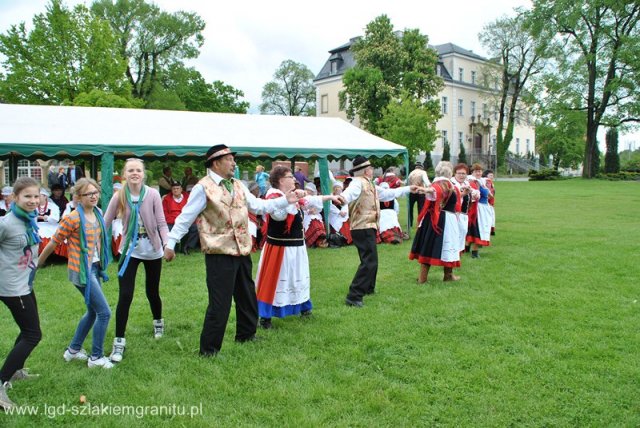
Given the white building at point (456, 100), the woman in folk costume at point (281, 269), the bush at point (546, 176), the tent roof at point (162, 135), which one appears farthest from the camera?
the white building at point (456, 100)

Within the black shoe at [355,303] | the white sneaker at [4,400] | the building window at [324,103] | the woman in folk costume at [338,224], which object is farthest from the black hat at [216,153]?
the building window at [324,103]

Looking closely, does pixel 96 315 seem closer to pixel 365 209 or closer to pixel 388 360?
pixel 388 360

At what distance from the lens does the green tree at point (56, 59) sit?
26.1 metres

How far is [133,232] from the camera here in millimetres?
4426

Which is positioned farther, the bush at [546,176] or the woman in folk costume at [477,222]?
the bush at [546,176]

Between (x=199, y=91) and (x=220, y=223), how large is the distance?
43.3m

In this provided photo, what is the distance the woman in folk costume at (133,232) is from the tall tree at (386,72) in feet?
112

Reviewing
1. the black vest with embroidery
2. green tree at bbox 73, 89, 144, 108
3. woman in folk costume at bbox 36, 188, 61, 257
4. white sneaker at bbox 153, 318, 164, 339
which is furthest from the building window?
white sneaker at bbox 153, 318, 164, 339

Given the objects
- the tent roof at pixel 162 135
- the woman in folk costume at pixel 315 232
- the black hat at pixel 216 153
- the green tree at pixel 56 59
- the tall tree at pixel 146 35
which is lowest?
the woman in folk costume at pixel 315 232

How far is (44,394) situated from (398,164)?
31.6m

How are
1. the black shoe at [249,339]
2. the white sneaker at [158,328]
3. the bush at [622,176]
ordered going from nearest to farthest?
the black shoe at [249,339] → the white sneaker at [158,328] → the bush at [622,176]

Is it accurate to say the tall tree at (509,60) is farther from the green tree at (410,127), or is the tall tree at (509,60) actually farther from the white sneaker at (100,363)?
the white sneaker at (100,363)

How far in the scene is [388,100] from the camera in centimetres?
3778

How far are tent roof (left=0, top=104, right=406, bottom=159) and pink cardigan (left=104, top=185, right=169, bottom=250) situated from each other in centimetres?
519
